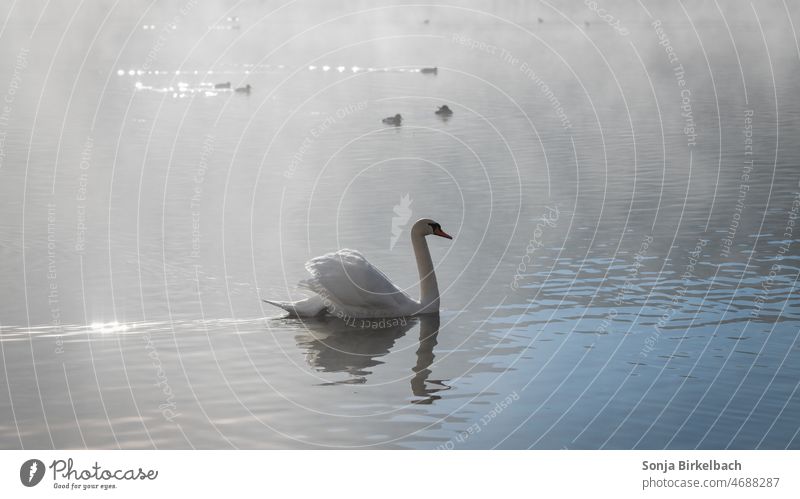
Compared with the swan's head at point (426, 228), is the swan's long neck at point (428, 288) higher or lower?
lower

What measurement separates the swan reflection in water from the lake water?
7 centimetres

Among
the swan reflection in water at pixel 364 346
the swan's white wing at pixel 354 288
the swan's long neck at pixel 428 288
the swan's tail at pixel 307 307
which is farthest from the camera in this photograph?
the swan's long neck at pixel 428 288

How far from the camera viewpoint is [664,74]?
306 feet

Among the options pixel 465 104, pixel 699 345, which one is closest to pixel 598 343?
pixel 699 345

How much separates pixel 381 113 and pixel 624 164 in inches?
885

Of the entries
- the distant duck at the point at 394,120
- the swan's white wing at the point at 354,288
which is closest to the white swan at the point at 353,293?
the swan's white wing at the point at 354,288

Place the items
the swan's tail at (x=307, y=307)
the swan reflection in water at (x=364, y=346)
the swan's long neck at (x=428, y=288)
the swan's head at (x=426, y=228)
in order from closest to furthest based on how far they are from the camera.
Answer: the swan reflection in water at (x=364, y=346), the swan's tail at (x=307, y=307), the swan's long neck at (x=428, y=288), the swan's head at (x=426, y=228)

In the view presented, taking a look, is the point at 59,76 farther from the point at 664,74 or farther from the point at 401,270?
the point at 401,270

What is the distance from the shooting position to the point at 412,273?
24578 millimetres

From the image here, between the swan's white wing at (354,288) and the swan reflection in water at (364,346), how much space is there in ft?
0.72

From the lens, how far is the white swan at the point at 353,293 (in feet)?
68.9

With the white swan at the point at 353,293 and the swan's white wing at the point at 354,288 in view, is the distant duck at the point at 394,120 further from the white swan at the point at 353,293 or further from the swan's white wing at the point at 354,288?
the swan's white wing at the point at 354,288

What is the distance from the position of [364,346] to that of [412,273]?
4.90 m

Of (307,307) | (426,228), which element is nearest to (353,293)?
(307,307)
